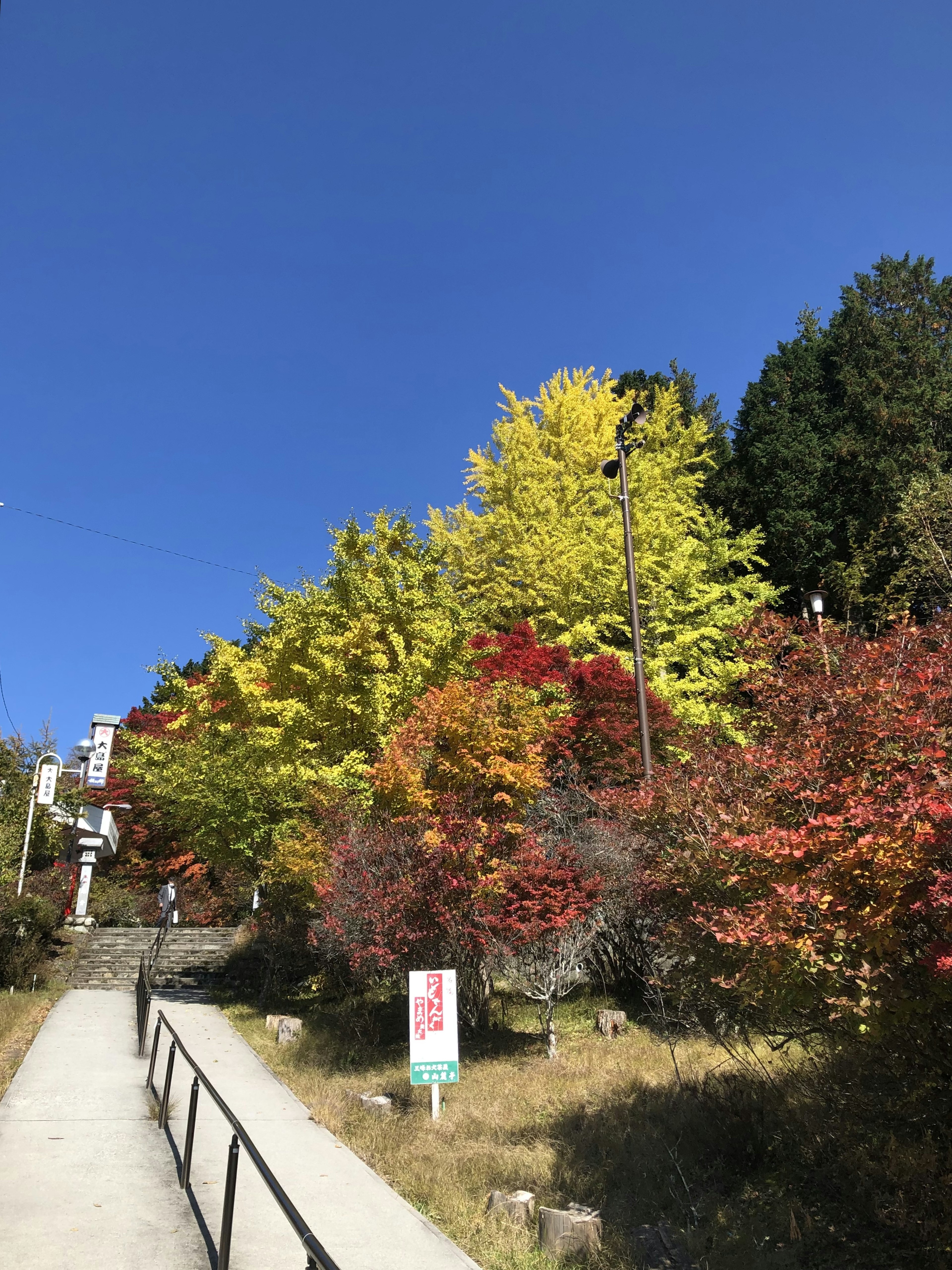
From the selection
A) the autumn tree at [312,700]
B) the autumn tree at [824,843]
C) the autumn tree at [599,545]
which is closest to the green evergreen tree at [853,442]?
the autumn tree at [599,545]

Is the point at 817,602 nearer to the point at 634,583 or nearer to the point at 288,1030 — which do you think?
the point at 634,583

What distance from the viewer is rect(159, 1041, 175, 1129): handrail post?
27.3 feet

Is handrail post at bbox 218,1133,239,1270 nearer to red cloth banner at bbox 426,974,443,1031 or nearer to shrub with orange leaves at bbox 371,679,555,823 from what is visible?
red cloth banner at bbox 426,974,443,1031

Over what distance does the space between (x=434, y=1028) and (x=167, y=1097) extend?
2760 mm

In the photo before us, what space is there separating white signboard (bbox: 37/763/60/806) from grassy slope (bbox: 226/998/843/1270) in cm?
1253

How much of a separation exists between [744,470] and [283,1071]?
1087 inches

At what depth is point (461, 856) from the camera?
37.7 feet

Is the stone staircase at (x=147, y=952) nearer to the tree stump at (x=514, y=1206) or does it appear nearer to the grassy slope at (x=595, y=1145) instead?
the grassy slope at (x=595, y=1145)

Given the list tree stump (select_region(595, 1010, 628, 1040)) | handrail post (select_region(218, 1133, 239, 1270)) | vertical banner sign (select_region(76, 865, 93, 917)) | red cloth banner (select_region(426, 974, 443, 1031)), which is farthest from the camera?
vertical banner sign (select_region(76, 865, 93, 917))

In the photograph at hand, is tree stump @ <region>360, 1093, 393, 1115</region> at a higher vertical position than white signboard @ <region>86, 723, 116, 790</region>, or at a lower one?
lower

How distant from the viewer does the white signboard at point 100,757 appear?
3189cm

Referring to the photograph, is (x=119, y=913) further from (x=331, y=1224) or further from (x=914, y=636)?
(x=914, y=636)

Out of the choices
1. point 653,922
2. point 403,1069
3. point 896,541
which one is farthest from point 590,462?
point 403,1069

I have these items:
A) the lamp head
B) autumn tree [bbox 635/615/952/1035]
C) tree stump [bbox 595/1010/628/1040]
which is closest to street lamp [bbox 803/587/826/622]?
the lamp head
